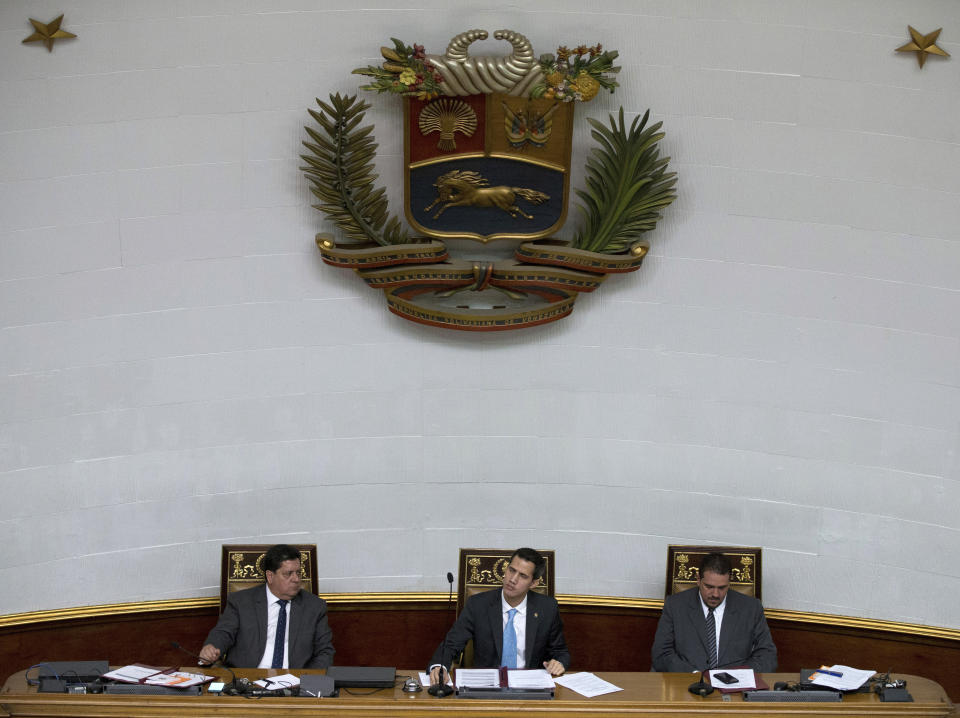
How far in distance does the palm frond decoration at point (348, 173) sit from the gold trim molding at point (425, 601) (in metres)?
1.75

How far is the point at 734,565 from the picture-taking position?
5.08 metres

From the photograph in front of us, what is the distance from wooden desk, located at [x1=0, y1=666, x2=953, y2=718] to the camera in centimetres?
371

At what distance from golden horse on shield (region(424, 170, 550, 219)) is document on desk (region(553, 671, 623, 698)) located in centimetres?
219

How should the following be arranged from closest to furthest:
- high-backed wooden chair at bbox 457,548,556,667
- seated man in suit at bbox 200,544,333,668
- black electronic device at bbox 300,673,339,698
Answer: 1. black electronic device at bbox 300,673,339,698
2. seated man in suit at bbox 200,544,333,668
3. high-backed wooden chair at bbox 457,548,556,667

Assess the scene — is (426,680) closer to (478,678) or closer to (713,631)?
(478,678)

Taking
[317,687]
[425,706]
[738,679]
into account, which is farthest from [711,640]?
[317,687]

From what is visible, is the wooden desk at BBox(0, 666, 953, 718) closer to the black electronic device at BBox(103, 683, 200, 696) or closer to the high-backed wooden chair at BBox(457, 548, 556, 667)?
the black electronic device at BBox(103, 683, 200, 696)

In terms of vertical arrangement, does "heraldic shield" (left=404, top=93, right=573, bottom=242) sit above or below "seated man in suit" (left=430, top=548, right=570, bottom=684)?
above

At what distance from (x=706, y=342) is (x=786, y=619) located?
A: 4.60 feet

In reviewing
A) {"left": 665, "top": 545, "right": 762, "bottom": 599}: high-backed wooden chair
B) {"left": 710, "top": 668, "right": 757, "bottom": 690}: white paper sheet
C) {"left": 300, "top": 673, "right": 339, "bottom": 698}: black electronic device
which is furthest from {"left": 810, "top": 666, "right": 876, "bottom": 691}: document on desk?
{"left": 300, "top": 673, "right": 339, "bottom": 698}: black electronic device

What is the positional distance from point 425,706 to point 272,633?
3.88 feet

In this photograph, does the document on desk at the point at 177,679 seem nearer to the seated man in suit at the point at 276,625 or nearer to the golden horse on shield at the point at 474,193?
the seated man in suit at the point at 276,625

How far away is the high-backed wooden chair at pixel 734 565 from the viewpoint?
5.07 meters

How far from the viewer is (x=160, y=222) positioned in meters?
5.23
